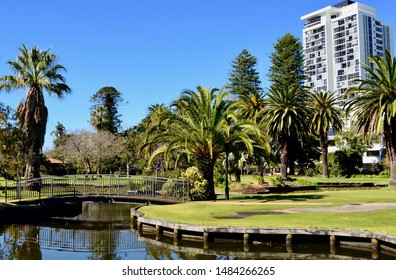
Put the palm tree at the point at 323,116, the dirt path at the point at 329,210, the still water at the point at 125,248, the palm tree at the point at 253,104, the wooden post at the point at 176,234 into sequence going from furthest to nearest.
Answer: the palm tree at the point at 323,116, the palm tree at the point at 253,104, the dirt path at the point at 329,210, the wooden post at the point at 176,234, the still water at the point at 125,248

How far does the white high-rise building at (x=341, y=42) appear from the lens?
139 meters

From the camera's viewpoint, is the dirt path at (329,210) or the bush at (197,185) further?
the bush at (197,185)

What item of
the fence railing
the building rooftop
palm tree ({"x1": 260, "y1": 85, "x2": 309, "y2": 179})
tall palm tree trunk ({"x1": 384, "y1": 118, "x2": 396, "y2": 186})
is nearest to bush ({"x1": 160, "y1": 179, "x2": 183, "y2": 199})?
the fence railing

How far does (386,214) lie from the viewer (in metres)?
17.7

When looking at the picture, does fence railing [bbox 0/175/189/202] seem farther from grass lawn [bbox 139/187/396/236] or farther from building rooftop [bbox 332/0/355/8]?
building rooftop [bbox 332/0/355/8]

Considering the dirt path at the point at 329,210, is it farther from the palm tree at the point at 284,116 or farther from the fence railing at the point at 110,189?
the palm tree at the point at 284,116

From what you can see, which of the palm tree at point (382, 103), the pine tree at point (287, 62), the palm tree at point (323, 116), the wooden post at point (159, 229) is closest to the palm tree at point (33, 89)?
the wooden post at point (159, 229)

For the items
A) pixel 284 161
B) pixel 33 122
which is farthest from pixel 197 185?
pixel 284 161

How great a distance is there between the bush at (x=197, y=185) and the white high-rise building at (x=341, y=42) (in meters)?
117

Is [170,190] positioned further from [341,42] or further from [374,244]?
[341,42]

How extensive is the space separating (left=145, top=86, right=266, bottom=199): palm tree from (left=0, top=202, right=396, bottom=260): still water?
6.90 metres

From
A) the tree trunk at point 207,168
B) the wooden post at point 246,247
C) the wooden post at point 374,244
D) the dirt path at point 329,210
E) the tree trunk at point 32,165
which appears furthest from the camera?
the tree trunk at point 32,165

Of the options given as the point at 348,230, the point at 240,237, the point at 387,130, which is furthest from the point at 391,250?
the point at 387,130

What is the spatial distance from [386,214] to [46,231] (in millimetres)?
15457
